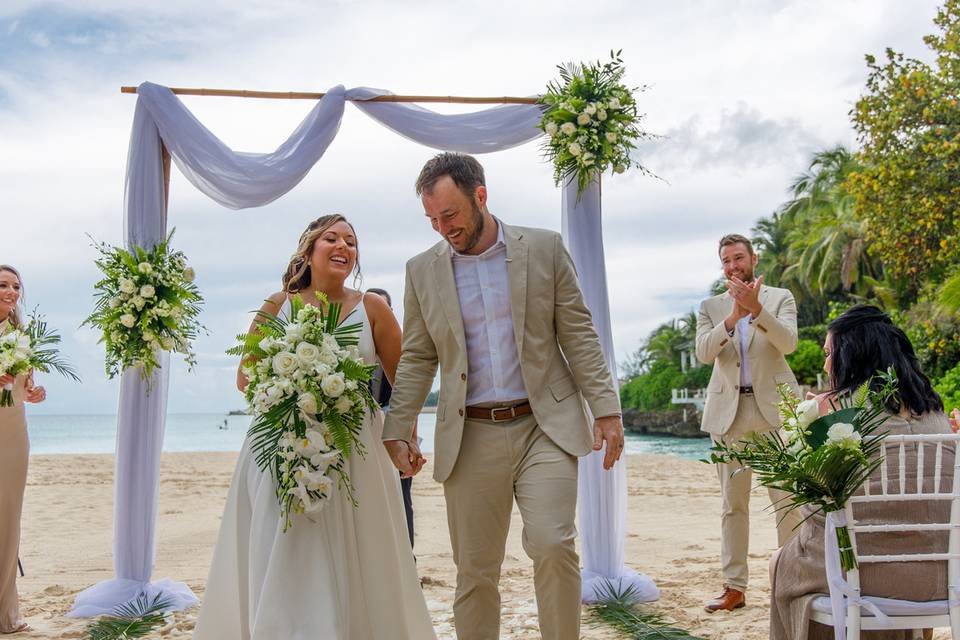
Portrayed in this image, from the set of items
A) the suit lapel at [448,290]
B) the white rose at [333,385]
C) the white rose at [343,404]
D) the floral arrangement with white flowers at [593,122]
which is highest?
the floral arrangement with white flowers at [593,122]

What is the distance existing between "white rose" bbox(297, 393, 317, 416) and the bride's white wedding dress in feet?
1.85

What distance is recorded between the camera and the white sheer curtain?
6.69 m

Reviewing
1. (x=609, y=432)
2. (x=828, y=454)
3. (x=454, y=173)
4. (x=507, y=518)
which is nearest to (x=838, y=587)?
(x=828, y=454)

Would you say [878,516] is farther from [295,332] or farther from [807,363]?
[807,363]

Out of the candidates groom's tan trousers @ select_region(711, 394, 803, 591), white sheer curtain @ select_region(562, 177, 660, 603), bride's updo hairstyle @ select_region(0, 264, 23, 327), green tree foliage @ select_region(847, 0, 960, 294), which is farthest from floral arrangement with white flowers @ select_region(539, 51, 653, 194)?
green tree foliage @ select_region(847, 0, 960, 294)

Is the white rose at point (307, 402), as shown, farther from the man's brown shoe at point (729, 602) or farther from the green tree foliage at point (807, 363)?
the green tree foliage at point (807, 363)

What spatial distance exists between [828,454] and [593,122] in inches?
131

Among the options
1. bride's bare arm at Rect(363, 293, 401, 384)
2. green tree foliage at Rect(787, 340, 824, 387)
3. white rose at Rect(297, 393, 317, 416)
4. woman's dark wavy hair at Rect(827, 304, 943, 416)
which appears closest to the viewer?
woman's dark wavy hair at Rect(827, 304, 943, 416)

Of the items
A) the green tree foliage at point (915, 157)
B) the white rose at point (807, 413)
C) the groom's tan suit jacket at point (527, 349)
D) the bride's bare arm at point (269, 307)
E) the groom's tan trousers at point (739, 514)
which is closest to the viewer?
the white rose at point (807, 413)

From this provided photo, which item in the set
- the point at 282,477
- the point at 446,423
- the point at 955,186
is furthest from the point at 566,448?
the point at 955,186

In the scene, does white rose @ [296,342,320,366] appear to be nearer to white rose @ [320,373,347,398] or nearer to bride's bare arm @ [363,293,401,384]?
white rose @ [320,373,347,398]

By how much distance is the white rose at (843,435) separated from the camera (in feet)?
10.5

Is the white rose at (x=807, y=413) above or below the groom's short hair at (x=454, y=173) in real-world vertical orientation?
below

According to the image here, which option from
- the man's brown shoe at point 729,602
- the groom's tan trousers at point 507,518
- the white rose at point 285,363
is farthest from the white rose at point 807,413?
the man's brown shoe at point 729,602
